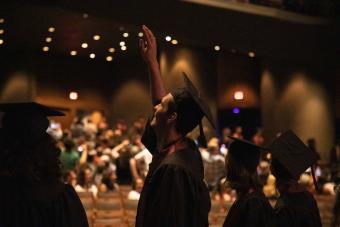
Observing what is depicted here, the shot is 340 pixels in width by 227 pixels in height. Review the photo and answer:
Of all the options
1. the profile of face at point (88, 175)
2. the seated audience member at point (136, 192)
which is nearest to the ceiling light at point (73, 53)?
the profile of face at point (88, 175)

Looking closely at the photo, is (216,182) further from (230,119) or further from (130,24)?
(230,119)

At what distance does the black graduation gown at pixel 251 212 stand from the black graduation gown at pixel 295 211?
15 cm

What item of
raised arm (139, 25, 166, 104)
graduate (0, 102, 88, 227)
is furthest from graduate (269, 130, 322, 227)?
graduate (0, 102, 88, 227)

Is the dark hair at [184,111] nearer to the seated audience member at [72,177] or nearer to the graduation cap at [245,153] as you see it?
the graduation cap at [245,153]

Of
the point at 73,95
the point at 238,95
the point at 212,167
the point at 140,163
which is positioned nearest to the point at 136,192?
the point at 140,163

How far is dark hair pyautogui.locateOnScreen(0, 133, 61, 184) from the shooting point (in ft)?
10.3

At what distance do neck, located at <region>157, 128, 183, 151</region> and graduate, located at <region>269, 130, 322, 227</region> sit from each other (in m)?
1.32

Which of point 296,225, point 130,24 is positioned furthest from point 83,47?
point 296,225

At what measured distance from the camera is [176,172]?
126 inches

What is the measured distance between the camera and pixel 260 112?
2144 centimetres

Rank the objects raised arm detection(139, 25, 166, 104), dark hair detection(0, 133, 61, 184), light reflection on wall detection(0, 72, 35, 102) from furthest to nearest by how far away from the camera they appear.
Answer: light reflection on wall detection(0, 72, 35, 102), raised arm detection(139, 25, 166, 104), dark hair detection(0, 133, 61, 184)

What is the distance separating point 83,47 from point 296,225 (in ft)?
53.5

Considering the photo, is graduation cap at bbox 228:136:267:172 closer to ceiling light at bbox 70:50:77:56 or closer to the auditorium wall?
the auditorium wall

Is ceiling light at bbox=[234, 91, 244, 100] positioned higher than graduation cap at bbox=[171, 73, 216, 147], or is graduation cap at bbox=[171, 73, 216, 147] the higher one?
graduation cap at bbox=[171, 73, 216, 147]
